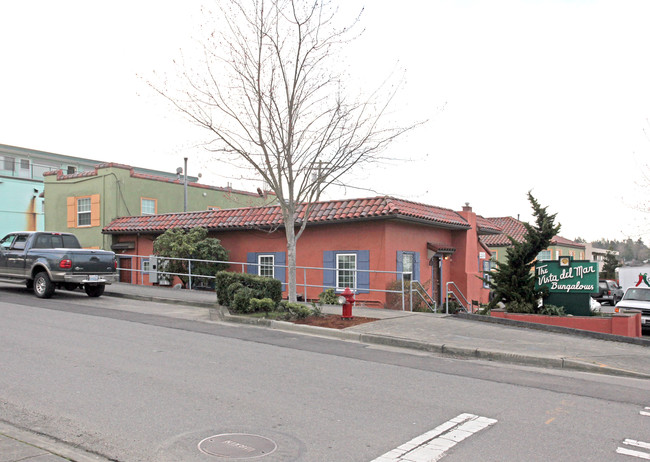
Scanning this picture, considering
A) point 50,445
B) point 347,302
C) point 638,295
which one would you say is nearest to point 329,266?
point 347,302

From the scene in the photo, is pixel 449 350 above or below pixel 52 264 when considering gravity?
below

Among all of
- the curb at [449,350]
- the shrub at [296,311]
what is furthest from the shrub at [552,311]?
the shrub at [296,311]

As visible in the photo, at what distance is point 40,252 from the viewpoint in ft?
54.1

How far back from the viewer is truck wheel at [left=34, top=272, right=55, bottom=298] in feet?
53.2

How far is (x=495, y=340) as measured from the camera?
1157cm

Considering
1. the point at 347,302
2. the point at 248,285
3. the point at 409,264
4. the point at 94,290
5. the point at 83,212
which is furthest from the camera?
the point at 83,212

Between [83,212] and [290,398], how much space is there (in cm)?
2345

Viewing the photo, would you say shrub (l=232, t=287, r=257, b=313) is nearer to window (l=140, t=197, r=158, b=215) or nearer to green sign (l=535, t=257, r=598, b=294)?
green sign (l=535, t=257, r=598, b=294)

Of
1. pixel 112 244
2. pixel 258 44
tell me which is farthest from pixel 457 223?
pixel 112 244

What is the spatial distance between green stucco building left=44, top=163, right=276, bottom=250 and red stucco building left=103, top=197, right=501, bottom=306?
4.65 ft

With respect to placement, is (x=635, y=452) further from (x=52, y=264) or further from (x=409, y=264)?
(x=52, y=264)

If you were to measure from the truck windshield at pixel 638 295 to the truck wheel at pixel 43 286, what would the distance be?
63.2ft

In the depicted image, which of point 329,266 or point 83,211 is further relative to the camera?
point 83,211

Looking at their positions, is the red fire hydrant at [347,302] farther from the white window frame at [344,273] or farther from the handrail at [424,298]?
the white window frame at [344,273]
